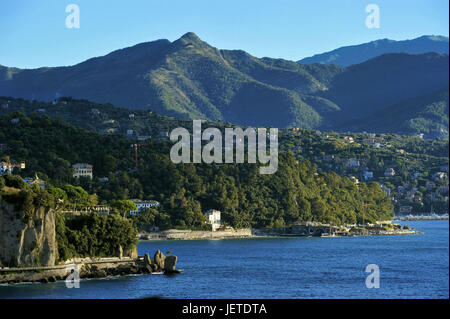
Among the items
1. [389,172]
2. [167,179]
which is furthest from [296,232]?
[389,172]

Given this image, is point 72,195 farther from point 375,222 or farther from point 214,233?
point 375,222

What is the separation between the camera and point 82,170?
297 feet

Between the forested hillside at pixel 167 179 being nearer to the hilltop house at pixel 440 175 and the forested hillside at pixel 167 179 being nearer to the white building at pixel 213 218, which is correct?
the white building at pixel 213 218

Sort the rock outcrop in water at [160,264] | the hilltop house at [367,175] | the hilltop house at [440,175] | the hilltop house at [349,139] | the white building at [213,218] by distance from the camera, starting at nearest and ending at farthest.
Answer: the rock outcrop in water at [160,264], the white building at [213,218], the hilltop house at [367,175], the hilltop house at [440,175], the hilltop house at [349,139]

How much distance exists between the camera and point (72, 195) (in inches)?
2486

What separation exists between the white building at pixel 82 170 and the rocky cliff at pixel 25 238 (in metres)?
47.4

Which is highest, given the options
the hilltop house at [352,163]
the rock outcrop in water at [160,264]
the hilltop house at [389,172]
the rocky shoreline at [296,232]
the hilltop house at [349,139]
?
the hilltop house at [349,139]

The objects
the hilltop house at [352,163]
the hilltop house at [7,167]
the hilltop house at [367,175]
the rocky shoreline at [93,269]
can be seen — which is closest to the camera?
the rocky shoreline at [93,269]

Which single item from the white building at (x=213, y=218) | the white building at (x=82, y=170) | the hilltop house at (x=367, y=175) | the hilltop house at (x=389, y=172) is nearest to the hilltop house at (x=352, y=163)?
the hilltop house at (x=367, y=175)

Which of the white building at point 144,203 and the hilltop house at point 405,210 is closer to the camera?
the white building at point 144,203

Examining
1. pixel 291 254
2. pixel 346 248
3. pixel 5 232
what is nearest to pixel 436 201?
pixel 346 248

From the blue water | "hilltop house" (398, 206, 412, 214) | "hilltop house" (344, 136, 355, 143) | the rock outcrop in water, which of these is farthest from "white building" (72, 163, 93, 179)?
"hilltop house" (344, 136, 355, 143)

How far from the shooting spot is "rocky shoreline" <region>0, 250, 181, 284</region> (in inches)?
1590

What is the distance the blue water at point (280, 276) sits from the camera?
130ft
